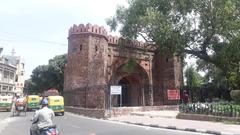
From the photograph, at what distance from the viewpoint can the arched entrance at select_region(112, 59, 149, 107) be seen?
33.8m

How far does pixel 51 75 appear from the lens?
52719 mm

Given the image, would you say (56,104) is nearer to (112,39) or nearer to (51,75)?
(112,39)

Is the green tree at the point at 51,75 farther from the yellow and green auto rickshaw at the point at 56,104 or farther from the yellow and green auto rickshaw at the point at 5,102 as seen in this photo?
the yellow and green auto rickshaw at the point at 56,104

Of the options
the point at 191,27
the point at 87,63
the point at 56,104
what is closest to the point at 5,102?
the point at 87,63

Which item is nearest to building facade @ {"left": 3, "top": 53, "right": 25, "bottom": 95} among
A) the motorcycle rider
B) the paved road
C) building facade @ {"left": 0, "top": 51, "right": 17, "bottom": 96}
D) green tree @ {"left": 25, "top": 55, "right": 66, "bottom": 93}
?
building facade @ {"left": 0, "top": 51, "right": 17, "bottom": 96}

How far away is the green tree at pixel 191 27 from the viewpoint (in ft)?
77.6

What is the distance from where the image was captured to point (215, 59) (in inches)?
1022

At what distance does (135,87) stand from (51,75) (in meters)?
21.9

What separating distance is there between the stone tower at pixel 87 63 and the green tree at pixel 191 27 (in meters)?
3.89

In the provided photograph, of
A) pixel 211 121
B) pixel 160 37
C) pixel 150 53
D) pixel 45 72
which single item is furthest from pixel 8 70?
pixel 211 121

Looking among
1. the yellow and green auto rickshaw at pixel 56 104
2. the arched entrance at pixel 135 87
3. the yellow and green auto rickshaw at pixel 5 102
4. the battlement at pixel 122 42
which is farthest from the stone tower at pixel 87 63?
the yellow and green auto rickshaw at pixel 5 102

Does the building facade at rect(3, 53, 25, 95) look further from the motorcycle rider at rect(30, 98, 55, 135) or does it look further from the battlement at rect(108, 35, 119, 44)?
A: the motorcycle rider at rect(30, 98, 55, 135)

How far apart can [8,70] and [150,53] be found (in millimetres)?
36077

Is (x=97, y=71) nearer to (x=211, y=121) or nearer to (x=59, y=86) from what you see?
(x=211, y=121)
